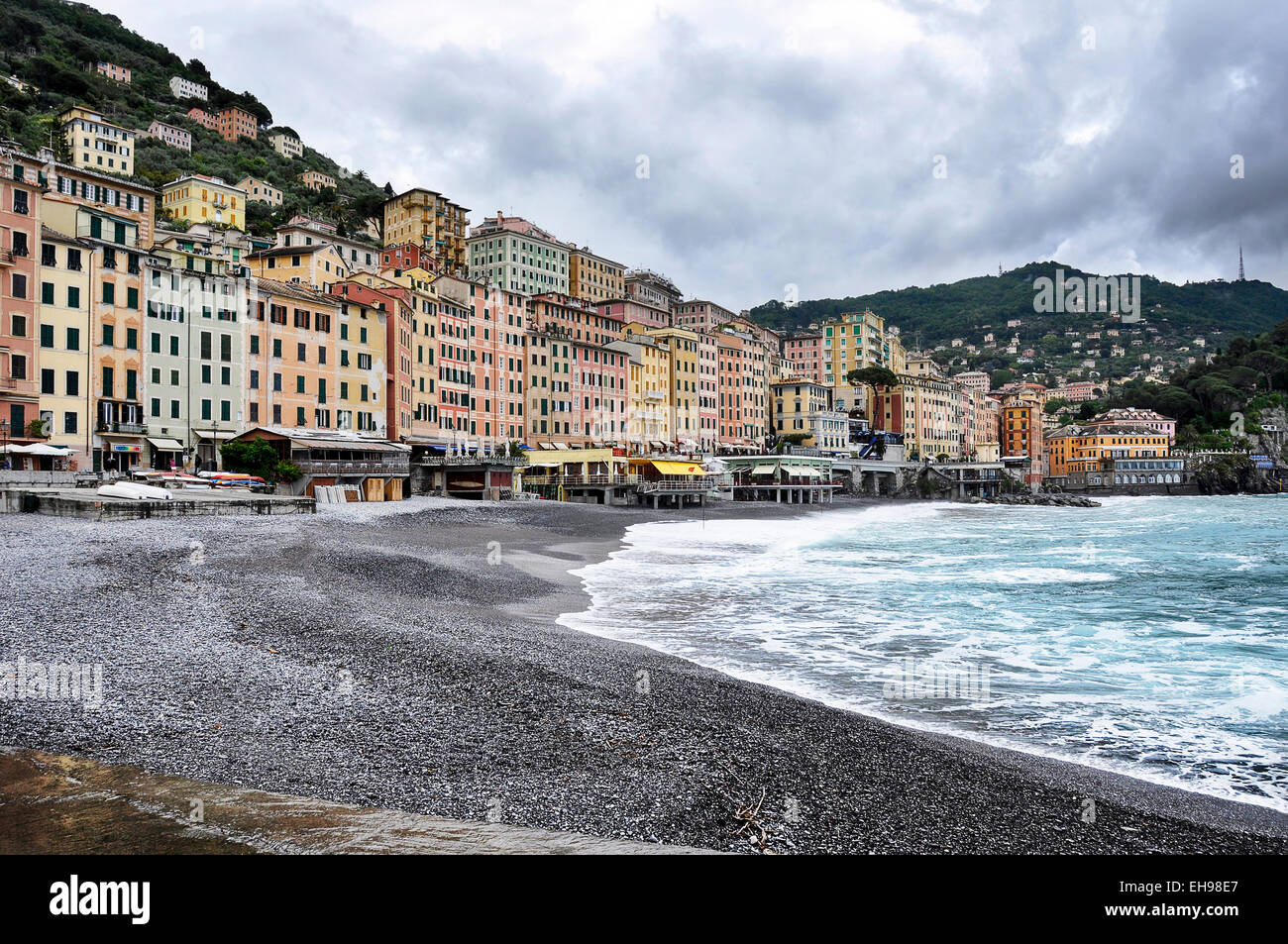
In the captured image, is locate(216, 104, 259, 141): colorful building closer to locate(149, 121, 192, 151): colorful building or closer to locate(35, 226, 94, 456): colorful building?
locate(149, 121, 192, 151): colorful building

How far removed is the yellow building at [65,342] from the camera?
4100 centimetres

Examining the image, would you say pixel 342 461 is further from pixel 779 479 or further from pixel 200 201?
pixel 200 201

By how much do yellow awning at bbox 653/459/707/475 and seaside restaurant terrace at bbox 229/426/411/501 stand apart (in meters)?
29.8

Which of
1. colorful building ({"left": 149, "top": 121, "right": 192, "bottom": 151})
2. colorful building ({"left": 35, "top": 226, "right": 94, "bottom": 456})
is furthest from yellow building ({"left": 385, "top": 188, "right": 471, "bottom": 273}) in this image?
colorful building ({"left": 35, "top": 226, "right": 94, "bottom": 456})

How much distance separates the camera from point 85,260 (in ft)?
142

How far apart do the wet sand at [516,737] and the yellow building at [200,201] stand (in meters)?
108

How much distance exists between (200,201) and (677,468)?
3084 inches

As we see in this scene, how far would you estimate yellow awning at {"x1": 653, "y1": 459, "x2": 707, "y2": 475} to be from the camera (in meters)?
77.6

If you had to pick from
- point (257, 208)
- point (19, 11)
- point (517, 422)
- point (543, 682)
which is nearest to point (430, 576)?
point (543, 682)

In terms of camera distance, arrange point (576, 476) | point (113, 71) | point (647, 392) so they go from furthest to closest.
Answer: point (113, 71) < point (647, 392) < point (576, 476)

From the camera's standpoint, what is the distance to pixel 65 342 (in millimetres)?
41969

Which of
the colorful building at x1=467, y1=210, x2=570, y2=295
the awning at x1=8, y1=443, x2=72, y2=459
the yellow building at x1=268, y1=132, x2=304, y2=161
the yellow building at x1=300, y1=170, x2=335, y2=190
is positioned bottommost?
the awning at x1=8, y1=443, x2=72, y2=459

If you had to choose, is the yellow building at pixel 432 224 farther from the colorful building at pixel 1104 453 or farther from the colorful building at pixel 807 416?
the colorful building at pixel 1104 453

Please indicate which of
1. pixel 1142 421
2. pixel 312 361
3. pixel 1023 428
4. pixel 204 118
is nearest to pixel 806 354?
pixel 1023 428
